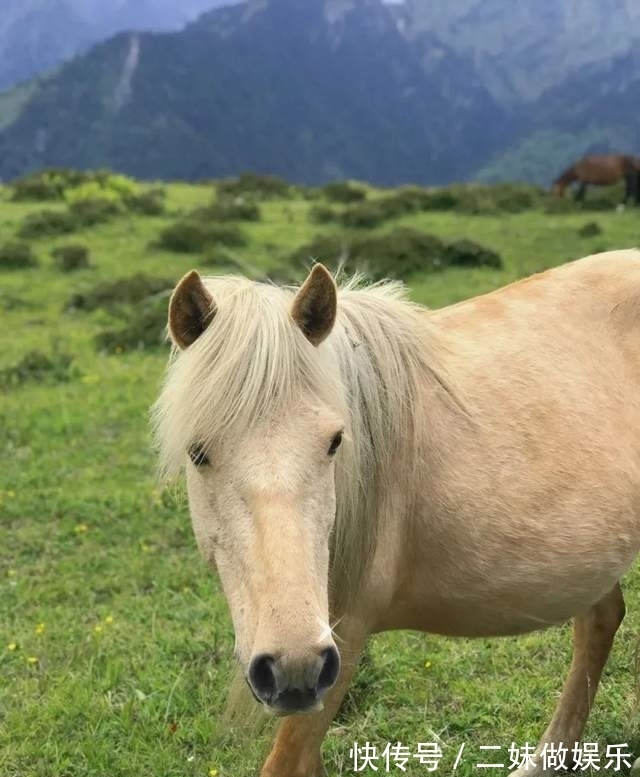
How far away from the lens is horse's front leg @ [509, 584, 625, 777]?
3.02 m

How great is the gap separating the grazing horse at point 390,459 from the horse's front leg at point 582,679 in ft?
0.58

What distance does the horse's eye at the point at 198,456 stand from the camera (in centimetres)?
192

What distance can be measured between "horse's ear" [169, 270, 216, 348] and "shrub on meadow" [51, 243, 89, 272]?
11.1m

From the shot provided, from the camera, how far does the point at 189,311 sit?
1985 mm

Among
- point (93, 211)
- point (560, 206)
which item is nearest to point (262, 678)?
point (93, 211)

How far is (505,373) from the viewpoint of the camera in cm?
254

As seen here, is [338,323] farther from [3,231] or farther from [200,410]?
[3,231]

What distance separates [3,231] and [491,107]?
121028 millimetres

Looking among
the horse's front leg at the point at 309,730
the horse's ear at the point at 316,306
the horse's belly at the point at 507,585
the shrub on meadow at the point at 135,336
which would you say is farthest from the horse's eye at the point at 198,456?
the shrub on meadow at the point at 135,336

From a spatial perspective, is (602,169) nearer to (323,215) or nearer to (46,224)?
(323,215)

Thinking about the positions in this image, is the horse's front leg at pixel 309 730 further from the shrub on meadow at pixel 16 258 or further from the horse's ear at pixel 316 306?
the shrub on meadow at pixel 16 258

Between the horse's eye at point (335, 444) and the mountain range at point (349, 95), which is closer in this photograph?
the horse's eye at point (335, 444)

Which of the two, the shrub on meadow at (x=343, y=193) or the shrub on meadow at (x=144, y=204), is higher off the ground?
the shrub on meadow at (x=144, y=204)

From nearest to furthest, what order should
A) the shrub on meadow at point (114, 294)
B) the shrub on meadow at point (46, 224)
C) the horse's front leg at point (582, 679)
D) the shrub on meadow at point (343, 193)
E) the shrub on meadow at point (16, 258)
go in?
the horse's front leg at point (582, 679)
the shrub on meadow at point (114, 294)
the shrub on meadow at point (16, 258)
the shrub on meadow at point (46, 224)
the shrub on meadow at point (343, 193)
